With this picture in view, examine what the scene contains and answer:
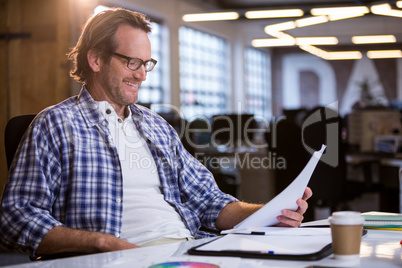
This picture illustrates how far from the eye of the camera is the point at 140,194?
70.6 inches

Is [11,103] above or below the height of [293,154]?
above

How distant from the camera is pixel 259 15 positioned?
22.7 ft

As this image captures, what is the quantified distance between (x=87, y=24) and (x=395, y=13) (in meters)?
5.81

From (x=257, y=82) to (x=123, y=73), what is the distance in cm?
1287

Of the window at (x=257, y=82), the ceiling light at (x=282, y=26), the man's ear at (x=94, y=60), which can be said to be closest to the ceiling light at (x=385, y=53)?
the window at (x=257, y=82)

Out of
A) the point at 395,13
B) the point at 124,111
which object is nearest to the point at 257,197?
the point at 124,111

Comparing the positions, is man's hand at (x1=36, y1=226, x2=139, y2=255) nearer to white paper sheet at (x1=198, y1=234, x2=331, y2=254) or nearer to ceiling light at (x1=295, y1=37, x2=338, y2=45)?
white paper sheet at (x1=198, y1=234, x2=331, y2=254)

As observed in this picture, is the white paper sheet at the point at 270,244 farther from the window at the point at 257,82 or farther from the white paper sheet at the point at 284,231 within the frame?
the window at the point at 257,82

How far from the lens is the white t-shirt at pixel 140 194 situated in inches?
67.9

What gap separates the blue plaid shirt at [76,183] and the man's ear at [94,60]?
117mm

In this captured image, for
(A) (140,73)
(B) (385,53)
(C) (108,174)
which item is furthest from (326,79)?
(C) (108,174)

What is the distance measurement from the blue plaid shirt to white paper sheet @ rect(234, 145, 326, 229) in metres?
0.43

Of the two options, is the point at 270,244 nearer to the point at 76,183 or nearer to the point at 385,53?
the point at 76,183

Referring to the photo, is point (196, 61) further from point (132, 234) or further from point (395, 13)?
point (132, 234)
